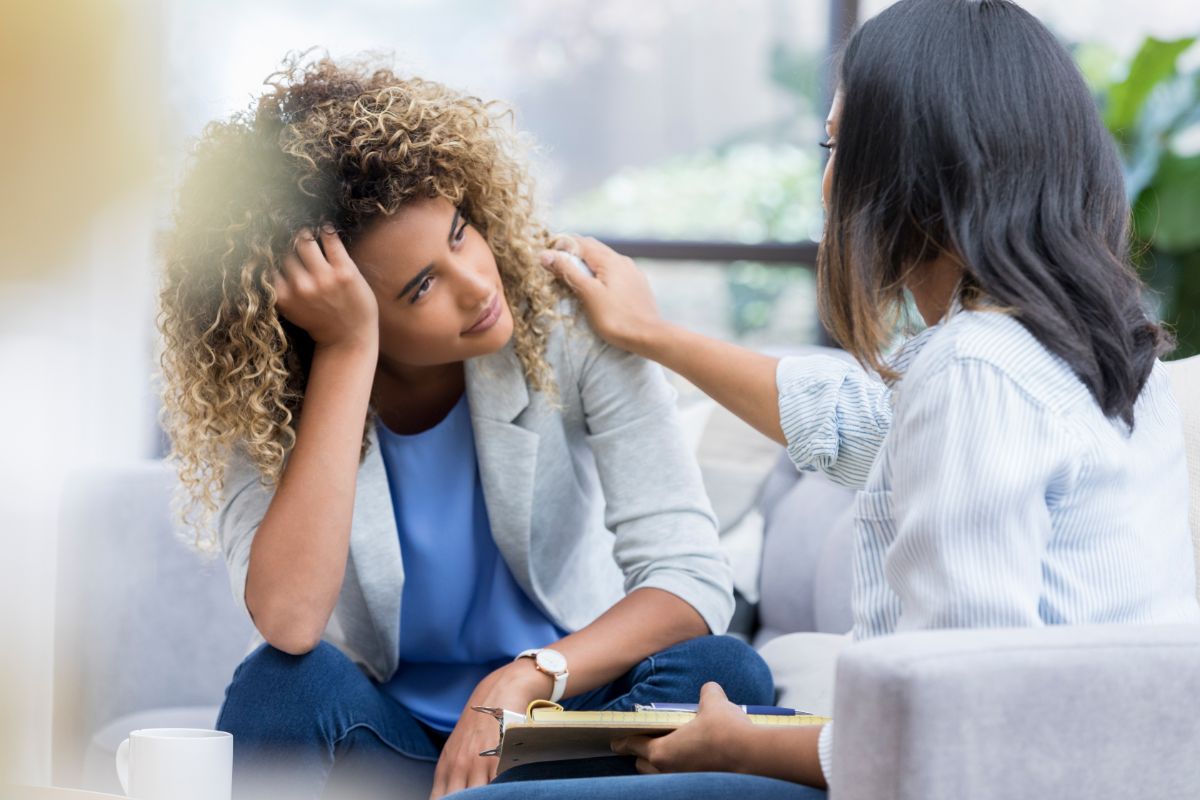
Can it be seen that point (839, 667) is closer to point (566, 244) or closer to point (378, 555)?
point (378, 555)

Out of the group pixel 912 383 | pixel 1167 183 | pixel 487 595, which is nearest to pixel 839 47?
pixel 912 383

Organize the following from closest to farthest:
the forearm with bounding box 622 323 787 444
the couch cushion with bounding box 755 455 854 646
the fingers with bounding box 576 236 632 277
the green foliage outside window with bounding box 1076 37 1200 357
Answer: the forearm with bounding box 622 323 787 444, the fingers with bounding box 576 236 632 277, the couch cushion with bounding box 755 455 854 646, the green foliage outside window with bounding box 1076 37 1200 357

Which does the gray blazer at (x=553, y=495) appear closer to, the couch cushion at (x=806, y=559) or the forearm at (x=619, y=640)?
the forearm at (x=619, y=640)

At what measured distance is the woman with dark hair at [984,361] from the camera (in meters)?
0.79

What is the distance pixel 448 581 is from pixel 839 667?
747 mm

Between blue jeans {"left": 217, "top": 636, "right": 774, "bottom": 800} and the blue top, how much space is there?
96 mm

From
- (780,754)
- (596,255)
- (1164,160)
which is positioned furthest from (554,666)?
(1164,160)

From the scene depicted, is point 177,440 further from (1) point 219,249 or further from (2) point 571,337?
(2) point 571,337

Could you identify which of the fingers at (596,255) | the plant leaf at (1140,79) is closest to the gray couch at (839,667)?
the fingers at (596,255)

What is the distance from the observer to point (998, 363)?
31.6 inches

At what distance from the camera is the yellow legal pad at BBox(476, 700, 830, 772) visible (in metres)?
0.96

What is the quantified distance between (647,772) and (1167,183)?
2.54m

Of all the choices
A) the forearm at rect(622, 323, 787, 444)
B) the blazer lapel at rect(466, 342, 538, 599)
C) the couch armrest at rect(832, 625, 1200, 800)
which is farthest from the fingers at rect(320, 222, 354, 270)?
the couch armrest at rect(832, 625, 1200, 800)

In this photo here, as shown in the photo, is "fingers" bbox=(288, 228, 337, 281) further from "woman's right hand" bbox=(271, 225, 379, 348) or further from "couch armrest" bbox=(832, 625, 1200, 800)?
"couch armrest" bbox=(832, 625, 1200, 800)
